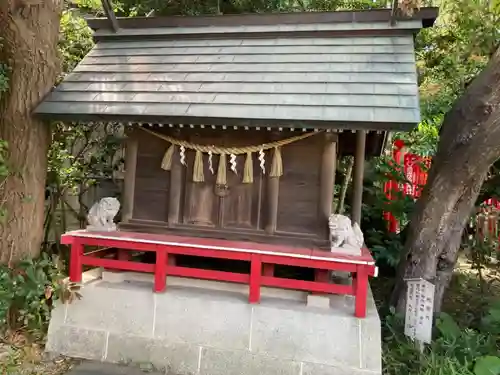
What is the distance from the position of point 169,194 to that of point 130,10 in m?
6.78

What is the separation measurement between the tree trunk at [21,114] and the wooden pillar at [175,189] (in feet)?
6.24

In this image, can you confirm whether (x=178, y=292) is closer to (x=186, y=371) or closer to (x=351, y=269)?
(x=186, y=371)

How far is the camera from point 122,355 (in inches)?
213

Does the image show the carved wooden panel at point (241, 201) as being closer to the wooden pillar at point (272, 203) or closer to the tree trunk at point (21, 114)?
the wooden pillar at point (272, 203)

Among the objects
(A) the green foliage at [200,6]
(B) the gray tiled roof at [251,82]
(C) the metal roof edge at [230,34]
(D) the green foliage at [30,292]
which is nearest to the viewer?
(B) the gray tiled roof at [251,82]

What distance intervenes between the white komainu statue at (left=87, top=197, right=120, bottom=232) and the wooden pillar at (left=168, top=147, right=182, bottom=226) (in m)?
0.83

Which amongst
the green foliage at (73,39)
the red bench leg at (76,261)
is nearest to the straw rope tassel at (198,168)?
the red bench leg at (76,261)

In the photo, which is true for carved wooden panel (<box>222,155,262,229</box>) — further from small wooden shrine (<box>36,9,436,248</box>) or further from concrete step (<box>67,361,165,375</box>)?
concrete step (<box>67,361,165,375</box>)

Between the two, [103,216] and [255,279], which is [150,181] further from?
[255,279]

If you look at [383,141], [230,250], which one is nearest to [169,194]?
[230,250]

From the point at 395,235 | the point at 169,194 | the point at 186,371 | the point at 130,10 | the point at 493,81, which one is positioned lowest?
the point at 186,371

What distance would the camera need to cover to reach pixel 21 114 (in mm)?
5801

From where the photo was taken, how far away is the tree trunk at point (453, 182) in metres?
5.64

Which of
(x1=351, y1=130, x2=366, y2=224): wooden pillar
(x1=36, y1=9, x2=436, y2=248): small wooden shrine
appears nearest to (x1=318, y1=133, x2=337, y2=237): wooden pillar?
(x1=36, y1=9, x2=436, y2=248): small wooden shrine
